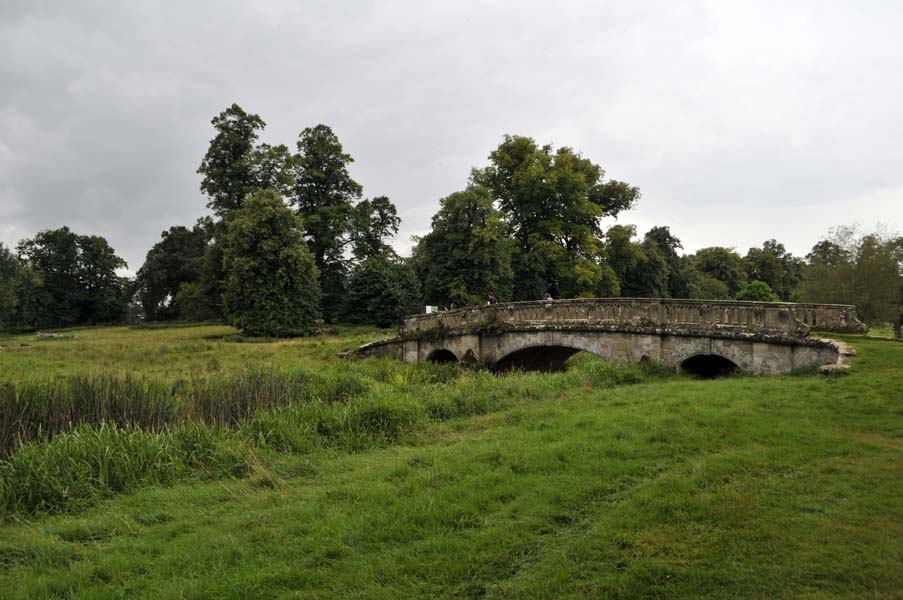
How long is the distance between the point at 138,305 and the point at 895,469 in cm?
8757

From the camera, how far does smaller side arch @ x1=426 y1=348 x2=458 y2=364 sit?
2599cm

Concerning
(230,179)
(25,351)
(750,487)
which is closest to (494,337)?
(750,487)

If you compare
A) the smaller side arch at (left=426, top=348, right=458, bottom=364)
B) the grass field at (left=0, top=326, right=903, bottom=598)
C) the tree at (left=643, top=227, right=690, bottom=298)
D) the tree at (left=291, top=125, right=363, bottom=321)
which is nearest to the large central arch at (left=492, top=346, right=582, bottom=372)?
the smaller side arch at (left=426, top=348, right=458, bottom=364)

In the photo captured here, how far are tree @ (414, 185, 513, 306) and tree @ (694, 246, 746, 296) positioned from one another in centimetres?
4516

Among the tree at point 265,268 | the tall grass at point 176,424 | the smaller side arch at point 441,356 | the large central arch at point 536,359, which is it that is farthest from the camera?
the tree at point 265,268

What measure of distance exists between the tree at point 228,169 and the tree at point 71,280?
2236 centimetres

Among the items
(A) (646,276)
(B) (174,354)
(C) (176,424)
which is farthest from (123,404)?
(A) (646,276)

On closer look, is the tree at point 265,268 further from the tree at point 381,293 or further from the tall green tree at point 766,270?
the tall green tree at point 766,270

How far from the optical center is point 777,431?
25.8 feet

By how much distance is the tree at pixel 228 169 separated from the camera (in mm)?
42625

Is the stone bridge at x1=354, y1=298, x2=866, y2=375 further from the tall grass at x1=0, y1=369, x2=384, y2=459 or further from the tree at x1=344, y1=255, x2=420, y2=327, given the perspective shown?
the tree at x1=344, y1=255, x2=420, y2=327

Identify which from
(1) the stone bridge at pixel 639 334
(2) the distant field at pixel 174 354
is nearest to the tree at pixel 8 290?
(2) the distant field at pixel 174 354

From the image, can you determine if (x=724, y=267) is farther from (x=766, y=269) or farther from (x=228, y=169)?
(x=228, y=169)

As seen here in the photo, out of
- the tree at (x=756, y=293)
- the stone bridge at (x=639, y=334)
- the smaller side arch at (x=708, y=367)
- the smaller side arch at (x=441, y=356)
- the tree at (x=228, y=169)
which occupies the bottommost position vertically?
the smaller side arch at (x=441, y=356)
